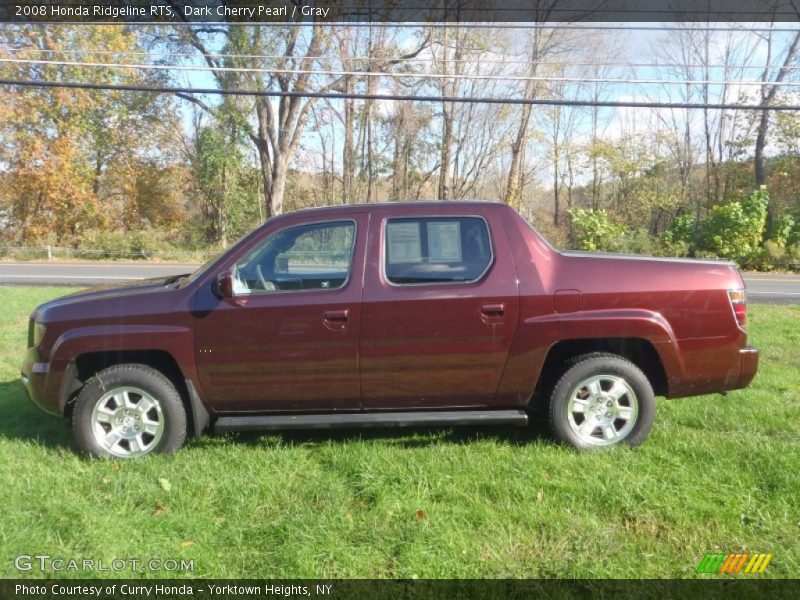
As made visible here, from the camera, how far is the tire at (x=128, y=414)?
3795mm

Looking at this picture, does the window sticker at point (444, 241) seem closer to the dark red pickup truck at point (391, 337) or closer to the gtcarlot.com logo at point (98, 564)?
the dark red pickup truck at point (391, 337)

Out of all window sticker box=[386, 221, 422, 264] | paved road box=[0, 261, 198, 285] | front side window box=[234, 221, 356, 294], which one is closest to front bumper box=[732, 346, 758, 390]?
window sticker box=[386, 221, 422, 264]

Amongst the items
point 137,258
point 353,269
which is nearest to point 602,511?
point 353,269

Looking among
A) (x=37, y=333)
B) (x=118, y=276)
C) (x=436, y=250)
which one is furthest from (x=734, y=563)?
(x=118, y=276)

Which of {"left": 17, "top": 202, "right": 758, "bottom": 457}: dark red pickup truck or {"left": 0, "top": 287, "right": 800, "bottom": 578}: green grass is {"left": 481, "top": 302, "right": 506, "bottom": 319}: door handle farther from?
{"left": 0, "top": 287, "right": 800, "bottom": 578}: green grass

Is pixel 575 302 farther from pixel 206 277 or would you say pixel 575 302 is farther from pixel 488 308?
pixel 206 277

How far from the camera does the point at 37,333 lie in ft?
13.2

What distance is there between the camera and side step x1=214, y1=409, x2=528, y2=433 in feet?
12.3

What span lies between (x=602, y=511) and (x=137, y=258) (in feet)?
85.2

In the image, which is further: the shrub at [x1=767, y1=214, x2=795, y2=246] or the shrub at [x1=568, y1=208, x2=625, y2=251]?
the shrub at [x1=568, y1=208, x2=625, y2=251]

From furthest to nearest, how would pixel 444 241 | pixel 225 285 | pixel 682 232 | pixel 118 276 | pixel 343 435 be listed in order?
pixel 682 232 < pixel 118 276 < pixel 343 435 < pixel 444 241 < pixel 225 285

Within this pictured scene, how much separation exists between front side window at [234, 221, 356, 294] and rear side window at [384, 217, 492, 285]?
0.31 metres

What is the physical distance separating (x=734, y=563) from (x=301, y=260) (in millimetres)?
3104

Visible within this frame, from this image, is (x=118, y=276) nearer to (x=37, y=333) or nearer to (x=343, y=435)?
(x=37, y=333)
